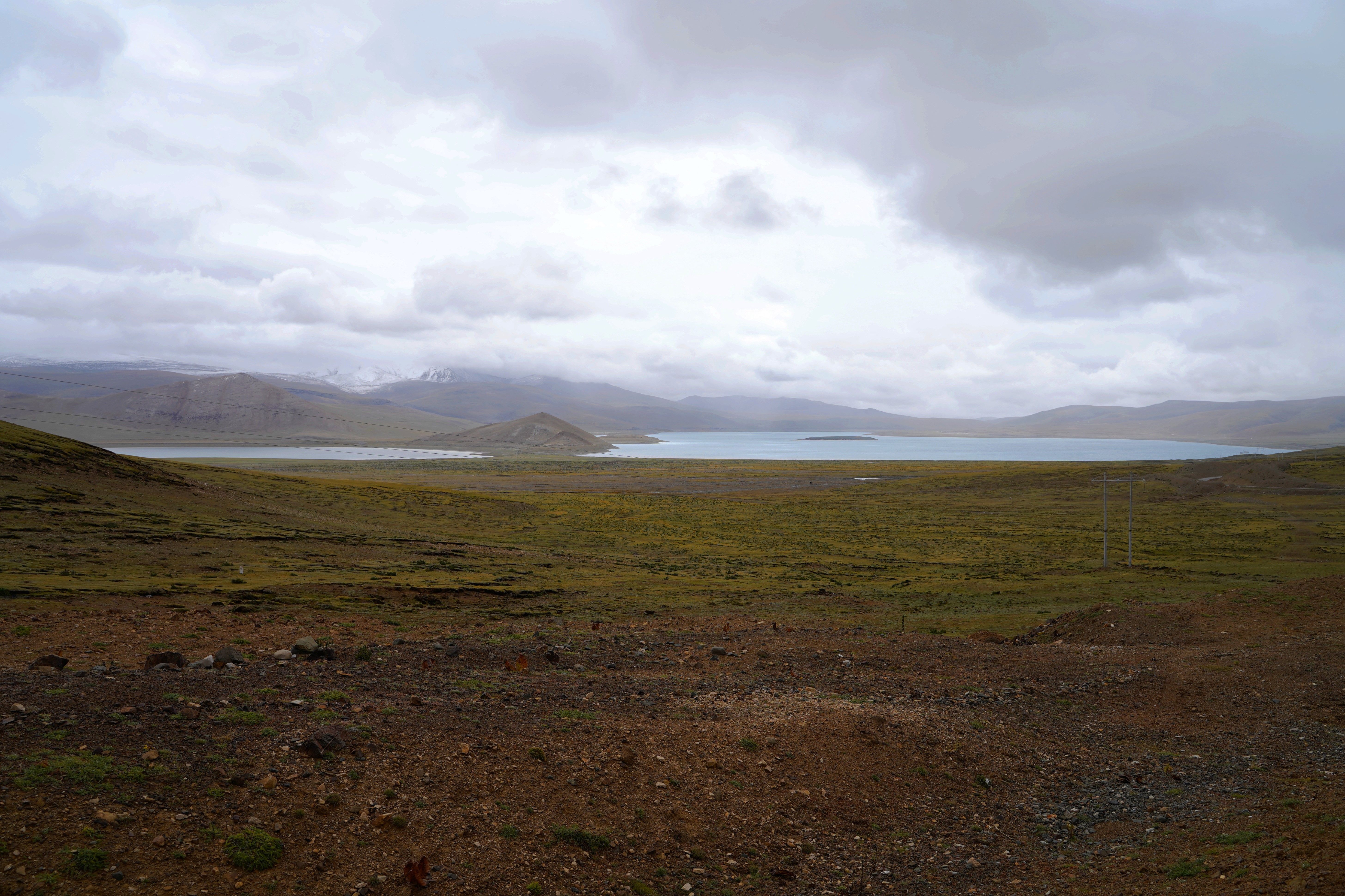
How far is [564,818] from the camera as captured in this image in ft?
27.6

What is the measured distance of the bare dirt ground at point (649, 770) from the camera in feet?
23.4

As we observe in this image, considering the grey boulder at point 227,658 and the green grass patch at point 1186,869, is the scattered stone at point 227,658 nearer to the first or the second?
the grey boulder at point 227,658

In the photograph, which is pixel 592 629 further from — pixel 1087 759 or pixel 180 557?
pixel 180 557

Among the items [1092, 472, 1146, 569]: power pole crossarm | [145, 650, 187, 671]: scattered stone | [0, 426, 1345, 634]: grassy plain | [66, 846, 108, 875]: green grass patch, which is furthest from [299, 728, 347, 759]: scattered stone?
[1092, 472, 1146, 569]: power pole crossarm

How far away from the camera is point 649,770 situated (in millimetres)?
9758

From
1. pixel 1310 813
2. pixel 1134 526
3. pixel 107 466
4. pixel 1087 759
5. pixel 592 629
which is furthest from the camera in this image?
pixel 1134 526

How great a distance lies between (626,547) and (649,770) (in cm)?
3743

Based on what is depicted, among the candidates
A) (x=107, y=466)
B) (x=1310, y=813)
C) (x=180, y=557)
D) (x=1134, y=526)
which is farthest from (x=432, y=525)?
(x=1134, y=526)

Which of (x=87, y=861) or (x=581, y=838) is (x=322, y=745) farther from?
(x=581, y=838)

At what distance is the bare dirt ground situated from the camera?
280 inches

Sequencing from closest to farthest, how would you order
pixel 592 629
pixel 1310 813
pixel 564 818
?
pixel 564 818 → pixel 1310 813 → pixel 592 629

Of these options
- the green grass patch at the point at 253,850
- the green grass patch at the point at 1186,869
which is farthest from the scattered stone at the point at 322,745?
the green grass patch at the point at 1186,869

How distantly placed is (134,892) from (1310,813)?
42.7 feet

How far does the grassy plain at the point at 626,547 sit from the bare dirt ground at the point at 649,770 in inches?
304
